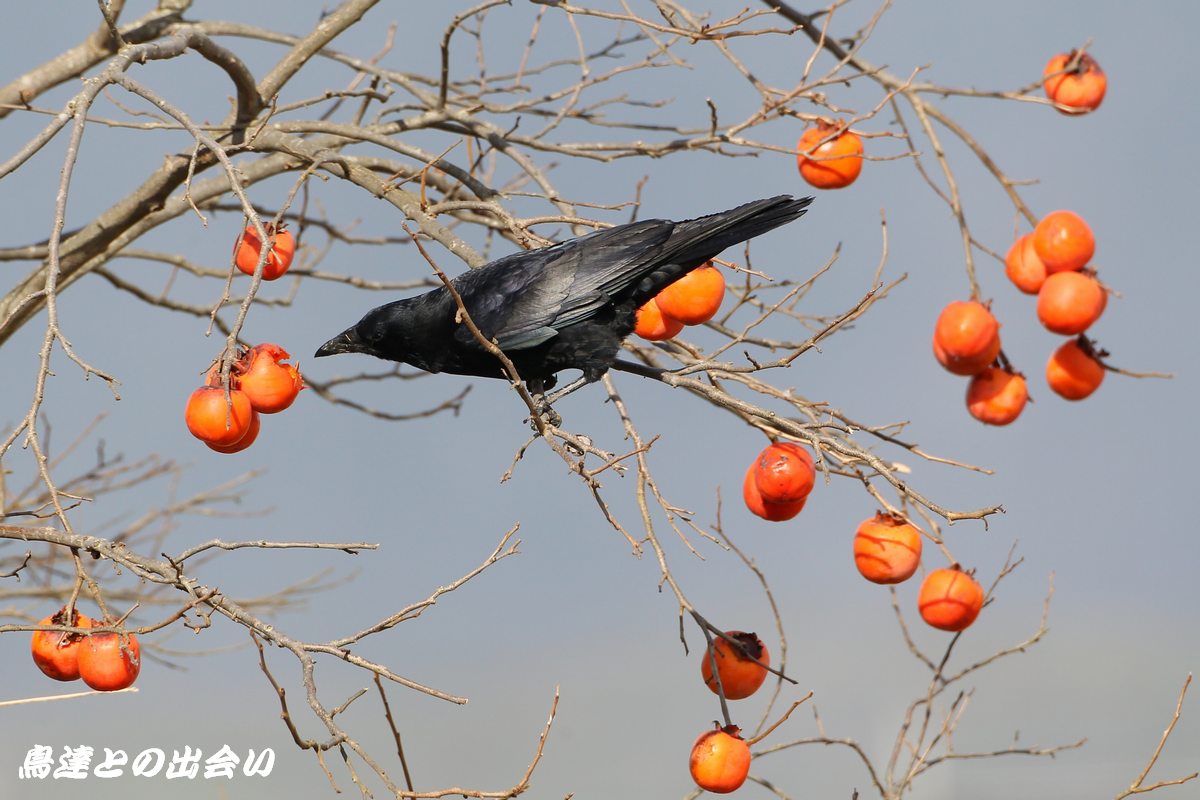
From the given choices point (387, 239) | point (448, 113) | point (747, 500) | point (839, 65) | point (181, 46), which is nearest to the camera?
point (747, 500)

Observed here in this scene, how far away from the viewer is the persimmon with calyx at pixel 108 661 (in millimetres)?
2924

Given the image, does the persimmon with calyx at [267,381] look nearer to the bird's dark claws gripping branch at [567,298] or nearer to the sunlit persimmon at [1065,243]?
the bird's dark claws gripping branch at [567,298]

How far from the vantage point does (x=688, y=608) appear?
132 inches

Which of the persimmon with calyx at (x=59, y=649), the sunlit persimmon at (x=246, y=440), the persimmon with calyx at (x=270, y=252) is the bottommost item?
the persimmon with calyx at (x=59, y=649)

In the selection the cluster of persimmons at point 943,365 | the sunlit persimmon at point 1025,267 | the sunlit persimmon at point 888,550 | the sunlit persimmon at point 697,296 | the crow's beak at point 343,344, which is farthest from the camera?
the crow's beak at point 343,344

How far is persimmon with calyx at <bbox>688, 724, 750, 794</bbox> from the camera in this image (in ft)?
10.7

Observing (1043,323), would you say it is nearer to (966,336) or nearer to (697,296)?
(966,336)

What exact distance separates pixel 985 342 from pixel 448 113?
2.12 meters

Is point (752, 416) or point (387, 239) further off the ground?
point (387, 239)

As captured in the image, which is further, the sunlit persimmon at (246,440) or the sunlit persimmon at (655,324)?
the sunlit persimmon at (655,324)

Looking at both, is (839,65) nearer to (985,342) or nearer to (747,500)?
(985,342)

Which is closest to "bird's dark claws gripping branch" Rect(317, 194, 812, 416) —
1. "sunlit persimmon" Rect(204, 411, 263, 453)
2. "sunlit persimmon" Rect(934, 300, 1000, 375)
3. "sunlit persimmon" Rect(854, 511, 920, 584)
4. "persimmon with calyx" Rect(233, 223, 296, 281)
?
"sunlit persimmon" Rect(934, 300, 1000, 375)

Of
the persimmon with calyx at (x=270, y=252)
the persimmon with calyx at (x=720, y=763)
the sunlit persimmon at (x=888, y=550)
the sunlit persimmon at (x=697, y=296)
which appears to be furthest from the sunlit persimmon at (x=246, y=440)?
the sunlit persimmon at (x=888, y=550)

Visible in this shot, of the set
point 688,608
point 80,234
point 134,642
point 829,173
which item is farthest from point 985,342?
point 80,234
